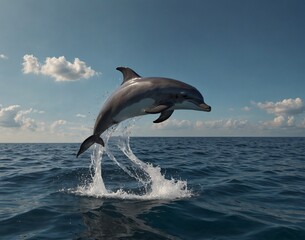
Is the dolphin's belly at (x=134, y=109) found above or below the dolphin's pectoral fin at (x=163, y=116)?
above

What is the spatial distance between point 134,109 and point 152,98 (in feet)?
2.09

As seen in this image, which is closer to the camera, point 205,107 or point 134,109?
point 205,107

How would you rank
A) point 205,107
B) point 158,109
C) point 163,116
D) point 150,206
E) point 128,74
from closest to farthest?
point 158,109, point 205,107, point 163,116, point 128,74, point 150,206

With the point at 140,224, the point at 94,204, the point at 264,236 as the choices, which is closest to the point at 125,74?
the point at 140,224

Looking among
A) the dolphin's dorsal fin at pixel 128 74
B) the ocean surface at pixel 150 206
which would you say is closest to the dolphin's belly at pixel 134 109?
the dolphin's dorsal fin at pixel 128 74

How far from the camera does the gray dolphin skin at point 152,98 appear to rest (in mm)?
7664

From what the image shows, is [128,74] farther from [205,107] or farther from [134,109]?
[205,107]

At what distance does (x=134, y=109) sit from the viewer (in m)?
8.16

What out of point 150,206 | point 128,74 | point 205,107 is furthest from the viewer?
point 150,206

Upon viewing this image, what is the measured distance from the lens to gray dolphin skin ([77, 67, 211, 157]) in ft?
25.1

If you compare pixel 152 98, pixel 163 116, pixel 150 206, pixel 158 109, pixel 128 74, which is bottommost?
pixel 150 206

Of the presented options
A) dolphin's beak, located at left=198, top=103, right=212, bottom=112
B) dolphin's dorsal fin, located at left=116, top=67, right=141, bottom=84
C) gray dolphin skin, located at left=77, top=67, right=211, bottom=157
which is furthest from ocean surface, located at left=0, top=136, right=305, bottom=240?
dolphin's dorsal fin, located at left=116, top=67, right=141, bottom=84

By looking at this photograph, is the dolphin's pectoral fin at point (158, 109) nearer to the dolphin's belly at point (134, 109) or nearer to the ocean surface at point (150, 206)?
the dolphin's belly at point (134, 109)

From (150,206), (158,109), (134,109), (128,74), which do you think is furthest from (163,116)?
(150,206)
